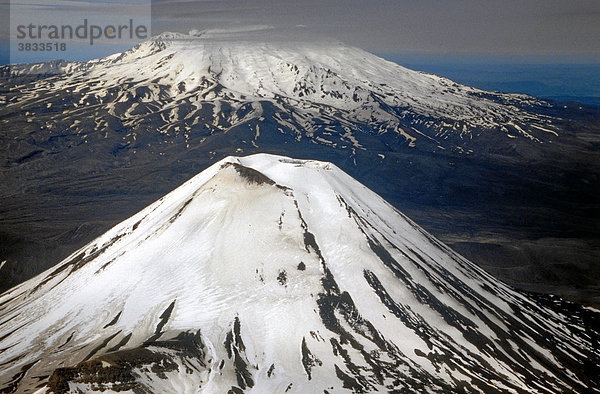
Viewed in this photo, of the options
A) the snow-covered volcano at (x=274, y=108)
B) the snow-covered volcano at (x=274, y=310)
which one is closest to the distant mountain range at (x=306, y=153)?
the snow-covered volcano at (x=274, y=108)

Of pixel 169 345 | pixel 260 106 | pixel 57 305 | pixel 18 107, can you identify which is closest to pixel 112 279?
pixel 57 305

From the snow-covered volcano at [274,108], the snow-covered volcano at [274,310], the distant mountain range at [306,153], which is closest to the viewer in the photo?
the snow-covered volcano at [274,310]

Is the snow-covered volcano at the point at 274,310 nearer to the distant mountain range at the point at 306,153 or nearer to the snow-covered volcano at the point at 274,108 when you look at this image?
the distant mountain range at the point at 306,153

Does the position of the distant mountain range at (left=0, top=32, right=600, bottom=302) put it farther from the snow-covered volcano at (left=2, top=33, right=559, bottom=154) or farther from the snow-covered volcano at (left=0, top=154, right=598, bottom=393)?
the snow-covered volcano at (left=0, top=154, right=598, bottom=393)

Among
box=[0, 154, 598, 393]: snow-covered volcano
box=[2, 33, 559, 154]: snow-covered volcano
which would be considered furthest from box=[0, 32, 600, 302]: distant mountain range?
box=[0, 154, 598, 393]: snow-covered volcano

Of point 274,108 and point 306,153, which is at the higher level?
point 274,108

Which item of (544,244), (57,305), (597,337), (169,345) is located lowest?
(544,244)

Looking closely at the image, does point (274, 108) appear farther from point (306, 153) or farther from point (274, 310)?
point (274, 310)

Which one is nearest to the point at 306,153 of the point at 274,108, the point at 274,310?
the point at 274,108

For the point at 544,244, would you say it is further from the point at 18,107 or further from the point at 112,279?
the point at 18,107
